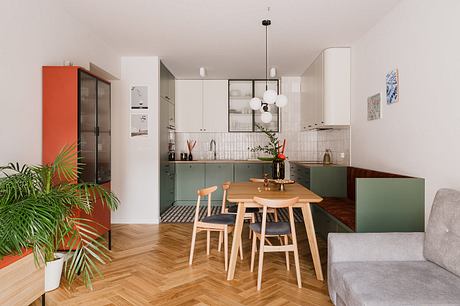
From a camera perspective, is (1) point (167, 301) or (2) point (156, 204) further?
(2) point (156, 204)

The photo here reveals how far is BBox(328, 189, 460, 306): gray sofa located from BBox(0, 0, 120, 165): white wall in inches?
103

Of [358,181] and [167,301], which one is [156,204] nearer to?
[167,301]

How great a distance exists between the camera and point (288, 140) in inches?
246

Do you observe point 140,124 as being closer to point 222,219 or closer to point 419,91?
point 222,219

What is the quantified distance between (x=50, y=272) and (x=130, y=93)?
300 centimetres

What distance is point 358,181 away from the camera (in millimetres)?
2592

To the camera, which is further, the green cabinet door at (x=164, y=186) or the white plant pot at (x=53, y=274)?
the green cabinet door at (x=164, y=186)

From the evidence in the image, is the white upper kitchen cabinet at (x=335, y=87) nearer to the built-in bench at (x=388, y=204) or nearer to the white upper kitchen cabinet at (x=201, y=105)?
the built-in bench at (x=388, y=204)

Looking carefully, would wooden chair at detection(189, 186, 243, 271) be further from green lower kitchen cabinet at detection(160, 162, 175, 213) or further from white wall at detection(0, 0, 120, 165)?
green lower kitchen cabinet at detection(160, 162, 175, 213)

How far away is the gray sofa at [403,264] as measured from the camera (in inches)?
62.1

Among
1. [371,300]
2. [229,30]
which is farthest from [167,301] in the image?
[229,30]

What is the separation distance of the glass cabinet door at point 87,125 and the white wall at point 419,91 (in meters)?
3.13

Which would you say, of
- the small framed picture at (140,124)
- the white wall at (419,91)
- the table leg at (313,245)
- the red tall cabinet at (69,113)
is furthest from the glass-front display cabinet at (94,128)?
the white wall at (419,91)

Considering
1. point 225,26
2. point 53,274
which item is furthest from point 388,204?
point 53,274
